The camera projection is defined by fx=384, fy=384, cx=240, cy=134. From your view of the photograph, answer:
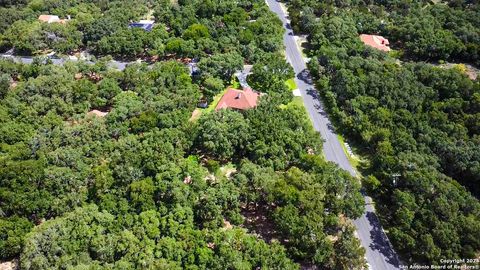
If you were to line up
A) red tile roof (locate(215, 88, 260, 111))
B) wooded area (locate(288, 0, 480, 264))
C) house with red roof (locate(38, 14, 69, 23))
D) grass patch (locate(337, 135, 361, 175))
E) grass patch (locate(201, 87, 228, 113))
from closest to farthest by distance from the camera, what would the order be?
wooded area (locate(288, 0, 480, 264)) < grass patch (locate(337, 135, 361, 175)) < red tile roof (locate(215, 88, 260, 111)) < grass patch (locate(201, 87, 228, 113)) < house with red roof (locate(38, 14, 69, 23))

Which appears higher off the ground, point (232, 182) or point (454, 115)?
point (454, 115)

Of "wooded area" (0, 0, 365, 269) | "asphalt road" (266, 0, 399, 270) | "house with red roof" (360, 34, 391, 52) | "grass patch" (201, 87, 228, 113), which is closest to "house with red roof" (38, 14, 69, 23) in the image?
"wooded area" (0, 0, 365, 269)

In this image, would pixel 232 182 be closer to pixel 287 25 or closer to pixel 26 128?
pixel 26 128

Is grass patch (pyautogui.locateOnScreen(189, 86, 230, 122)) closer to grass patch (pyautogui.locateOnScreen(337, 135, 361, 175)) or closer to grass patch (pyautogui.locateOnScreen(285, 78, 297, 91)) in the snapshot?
grass patch (pyautogui.locateOnScreen(285, 78, 297, 91))

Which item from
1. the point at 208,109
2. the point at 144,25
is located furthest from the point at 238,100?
the point at 144,25

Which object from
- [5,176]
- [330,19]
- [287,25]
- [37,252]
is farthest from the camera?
[287,25]

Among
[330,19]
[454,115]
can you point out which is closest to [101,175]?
[454,115]

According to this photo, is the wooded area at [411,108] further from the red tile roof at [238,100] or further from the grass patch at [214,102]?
the grass patch at [214,102]

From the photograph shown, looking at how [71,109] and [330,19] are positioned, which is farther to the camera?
[330,19]
